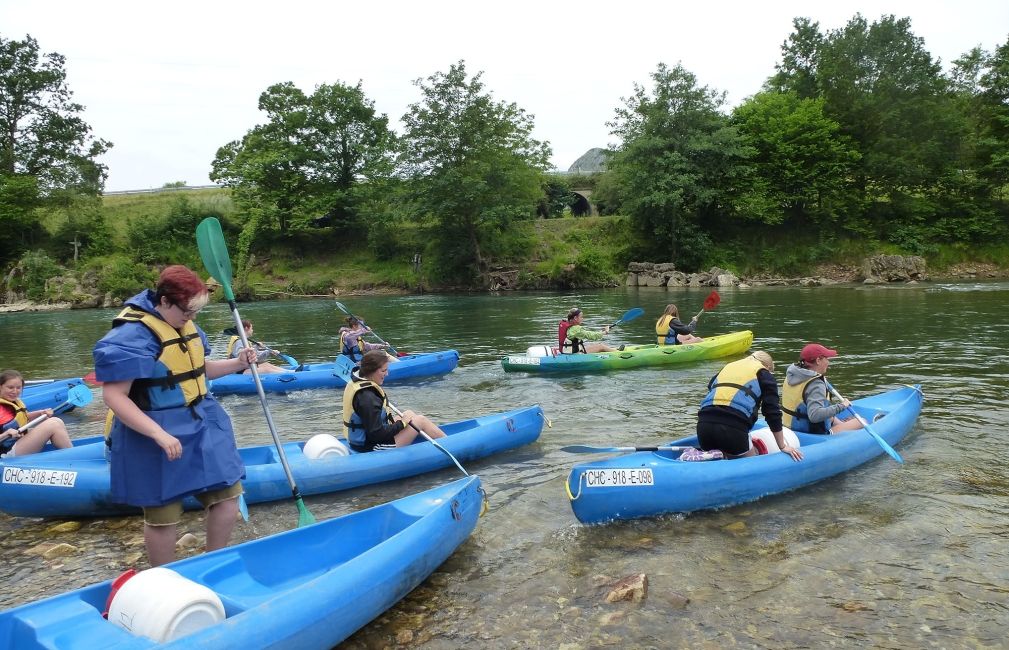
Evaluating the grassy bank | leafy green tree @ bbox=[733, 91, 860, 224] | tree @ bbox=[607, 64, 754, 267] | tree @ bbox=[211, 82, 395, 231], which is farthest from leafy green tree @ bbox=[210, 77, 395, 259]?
leafy green tree @ bbox=[733, 91, 860, 224]

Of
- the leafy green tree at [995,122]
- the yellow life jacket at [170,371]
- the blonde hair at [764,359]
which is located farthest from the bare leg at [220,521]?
the leafy green tree at [995,122]

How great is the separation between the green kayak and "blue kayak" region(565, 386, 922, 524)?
5247 mm

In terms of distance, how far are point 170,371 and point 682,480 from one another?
3402 millimetres

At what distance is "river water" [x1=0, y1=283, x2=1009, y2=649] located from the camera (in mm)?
3477

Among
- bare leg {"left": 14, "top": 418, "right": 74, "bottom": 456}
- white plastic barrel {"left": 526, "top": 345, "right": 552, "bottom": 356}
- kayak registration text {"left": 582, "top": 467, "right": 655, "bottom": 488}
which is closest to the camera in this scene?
kayak registration text {"left": 582, "top": 467, "right": 655, "bottom": 488}

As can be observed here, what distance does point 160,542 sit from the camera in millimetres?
3293

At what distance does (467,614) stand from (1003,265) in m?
34.3

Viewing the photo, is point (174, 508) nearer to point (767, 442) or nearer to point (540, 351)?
point (767, 442)

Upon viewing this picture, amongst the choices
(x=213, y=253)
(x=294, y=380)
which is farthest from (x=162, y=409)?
(x=294, y=380)

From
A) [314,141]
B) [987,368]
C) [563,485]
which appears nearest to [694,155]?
[314,141]

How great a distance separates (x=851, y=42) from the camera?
3325 centimetres

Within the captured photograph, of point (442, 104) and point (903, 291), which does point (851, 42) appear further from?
point (442, 104)

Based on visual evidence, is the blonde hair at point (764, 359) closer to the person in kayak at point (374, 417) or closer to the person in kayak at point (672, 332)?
the person in kayak at point (374, 417)

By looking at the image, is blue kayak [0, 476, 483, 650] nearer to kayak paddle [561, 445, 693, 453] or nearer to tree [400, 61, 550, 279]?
kayak paddle [561, 445, 693, 453]
